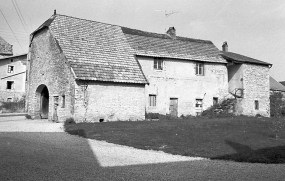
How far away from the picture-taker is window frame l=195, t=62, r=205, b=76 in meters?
26.4

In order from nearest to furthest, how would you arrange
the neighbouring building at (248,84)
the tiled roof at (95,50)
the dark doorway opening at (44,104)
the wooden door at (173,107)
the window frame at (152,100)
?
the tiled roof at (95,50), the dark doorway opening at (44,104), the window frame at (152,100), the wooden door at (173,107), the neighbouring building at (248,84)

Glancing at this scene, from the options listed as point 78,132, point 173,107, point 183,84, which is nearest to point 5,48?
point 183,84

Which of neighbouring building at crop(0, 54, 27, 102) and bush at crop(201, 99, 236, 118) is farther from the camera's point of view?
neighbouring building at crop(0, 54, 27, 102)

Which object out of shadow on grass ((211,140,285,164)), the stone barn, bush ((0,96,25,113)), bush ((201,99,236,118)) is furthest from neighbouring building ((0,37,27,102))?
shadow on grass ((211,140,285,164))

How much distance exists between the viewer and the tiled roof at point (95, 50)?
61.5 ft

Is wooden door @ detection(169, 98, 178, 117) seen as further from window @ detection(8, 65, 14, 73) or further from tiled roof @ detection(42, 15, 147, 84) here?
window @ detection(8, 65, 14, 73)

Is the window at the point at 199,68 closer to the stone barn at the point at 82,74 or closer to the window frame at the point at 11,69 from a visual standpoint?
the stone barn at the point at 82,74

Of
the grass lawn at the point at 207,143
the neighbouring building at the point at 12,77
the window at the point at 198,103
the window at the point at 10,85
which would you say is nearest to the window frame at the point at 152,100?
the window at the point at 198,103

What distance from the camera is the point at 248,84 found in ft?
91.5

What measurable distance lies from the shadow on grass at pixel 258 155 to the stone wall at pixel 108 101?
35.8 feet

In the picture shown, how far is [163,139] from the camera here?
1130 centimetres

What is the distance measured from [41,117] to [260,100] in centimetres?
2187

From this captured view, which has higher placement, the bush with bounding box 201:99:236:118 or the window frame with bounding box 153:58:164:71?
the window frame with bounding box 153:58:164:71

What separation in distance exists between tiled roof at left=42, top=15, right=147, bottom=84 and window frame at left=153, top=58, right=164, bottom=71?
2.97 metres
